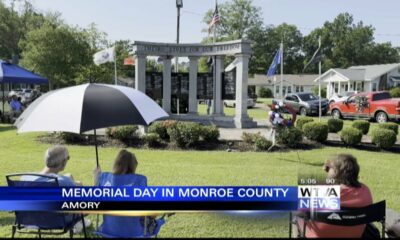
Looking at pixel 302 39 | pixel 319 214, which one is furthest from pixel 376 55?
pixel 319 214

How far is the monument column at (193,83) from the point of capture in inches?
792

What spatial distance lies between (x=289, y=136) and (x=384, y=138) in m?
2.81

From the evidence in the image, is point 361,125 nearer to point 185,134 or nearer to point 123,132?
point 185,134

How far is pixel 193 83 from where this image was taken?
20172mm

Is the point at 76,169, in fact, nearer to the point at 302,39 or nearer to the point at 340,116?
the point at 340,116

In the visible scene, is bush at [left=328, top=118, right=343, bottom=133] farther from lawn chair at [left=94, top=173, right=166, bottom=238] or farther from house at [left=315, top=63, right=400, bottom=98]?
house at [left=315, top=63, right=400, bottom=98]

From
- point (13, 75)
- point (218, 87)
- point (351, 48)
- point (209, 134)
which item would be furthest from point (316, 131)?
point (351, 48)

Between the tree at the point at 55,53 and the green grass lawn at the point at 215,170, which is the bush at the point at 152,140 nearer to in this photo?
the green grass lawn at the point at 215,170

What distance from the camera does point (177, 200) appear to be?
3.41 m

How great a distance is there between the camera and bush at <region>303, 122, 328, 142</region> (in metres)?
13.3

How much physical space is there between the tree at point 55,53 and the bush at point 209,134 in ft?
98.0

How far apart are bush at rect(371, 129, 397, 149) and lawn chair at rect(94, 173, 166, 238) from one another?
1039 centimetres

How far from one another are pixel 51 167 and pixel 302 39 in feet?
335

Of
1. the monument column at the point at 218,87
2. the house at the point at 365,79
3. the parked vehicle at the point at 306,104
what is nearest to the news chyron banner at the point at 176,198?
the monument column at the point at 218,87
